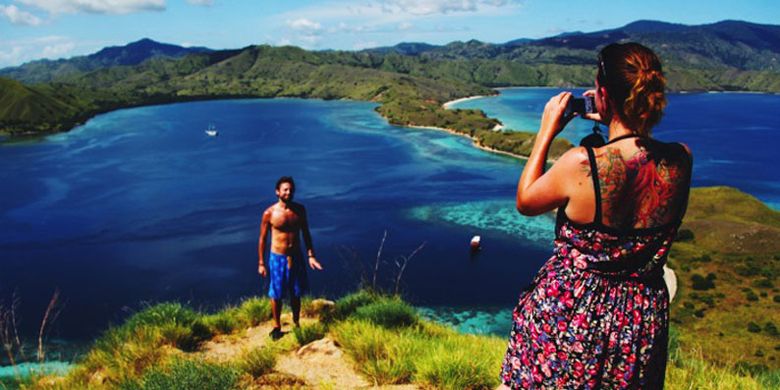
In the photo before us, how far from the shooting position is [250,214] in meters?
62.3

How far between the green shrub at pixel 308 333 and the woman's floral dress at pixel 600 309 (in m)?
4.50

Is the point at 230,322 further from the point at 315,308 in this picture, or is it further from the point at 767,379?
the point at 767,379

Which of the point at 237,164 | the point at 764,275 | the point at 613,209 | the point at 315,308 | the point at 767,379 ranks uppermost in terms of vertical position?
the point at 613,209

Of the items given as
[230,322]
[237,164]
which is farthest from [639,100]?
[237,164]

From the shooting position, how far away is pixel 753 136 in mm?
126562

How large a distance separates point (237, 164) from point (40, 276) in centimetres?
4695

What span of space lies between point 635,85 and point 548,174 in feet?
1.71

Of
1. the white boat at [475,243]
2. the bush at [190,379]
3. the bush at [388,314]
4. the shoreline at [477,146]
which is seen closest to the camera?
the bush at [190,379]

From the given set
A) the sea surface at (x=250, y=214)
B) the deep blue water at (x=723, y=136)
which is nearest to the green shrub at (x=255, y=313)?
the sea surface at (x=250, y=214)

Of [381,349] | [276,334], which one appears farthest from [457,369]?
[276,334]

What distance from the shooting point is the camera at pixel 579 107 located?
2574 mm

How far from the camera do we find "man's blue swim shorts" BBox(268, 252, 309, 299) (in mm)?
7664

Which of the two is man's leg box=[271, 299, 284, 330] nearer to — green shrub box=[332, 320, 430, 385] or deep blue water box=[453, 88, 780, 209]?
green shrub box=[332, 320, 430, 385]

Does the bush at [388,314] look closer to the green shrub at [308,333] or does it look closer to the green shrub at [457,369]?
the green shrub at [308,333]
